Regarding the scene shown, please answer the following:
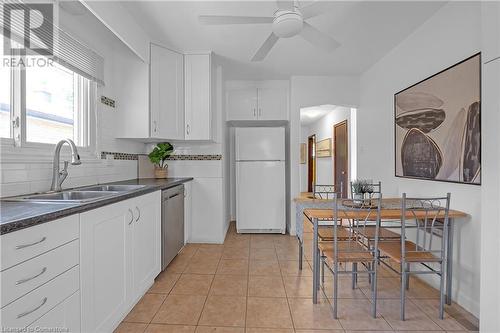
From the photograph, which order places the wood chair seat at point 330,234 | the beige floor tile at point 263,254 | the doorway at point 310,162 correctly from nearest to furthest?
the wood chair seat at point 330,234 < the beige floor tile at point 263,254 < the doorway at point 310,162

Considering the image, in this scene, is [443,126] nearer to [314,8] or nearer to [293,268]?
[314,8]

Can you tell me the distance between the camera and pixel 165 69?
314cm

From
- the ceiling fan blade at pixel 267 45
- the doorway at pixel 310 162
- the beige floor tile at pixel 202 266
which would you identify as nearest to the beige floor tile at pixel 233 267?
the beige floor tile at pixel 202 266

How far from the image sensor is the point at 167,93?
125 inches

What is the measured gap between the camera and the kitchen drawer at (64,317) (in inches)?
43.0

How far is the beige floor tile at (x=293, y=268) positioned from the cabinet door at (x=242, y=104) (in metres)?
2.35

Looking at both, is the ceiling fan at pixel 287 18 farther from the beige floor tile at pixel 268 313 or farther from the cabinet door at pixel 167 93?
the beige floor tile at pixel 268 313

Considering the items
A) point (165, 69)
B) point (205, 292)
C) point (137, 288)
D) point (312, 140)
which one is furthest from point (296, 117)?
point (312, 140)

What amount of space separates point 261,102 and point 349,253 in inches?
116

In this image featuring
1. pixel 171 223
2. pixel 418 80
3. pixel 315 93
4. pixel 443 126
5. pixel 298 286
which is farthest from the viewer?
pixel 315 93

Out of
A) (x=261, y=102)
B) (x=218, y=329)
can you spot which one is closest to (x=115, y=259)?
(x=218, y=329)

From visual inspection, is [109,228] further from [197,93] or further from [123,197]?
[197,93]

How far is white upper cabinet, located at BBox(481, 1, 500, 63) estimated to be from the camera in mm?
1556

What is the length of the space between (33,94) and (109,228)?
1161 millimetres
